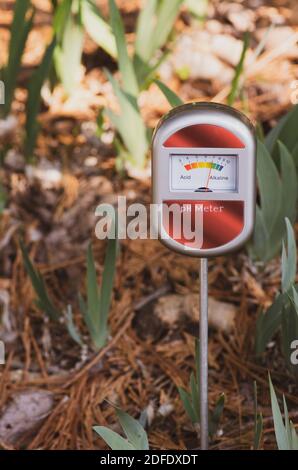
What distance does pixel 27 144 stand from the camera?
76.3 inches

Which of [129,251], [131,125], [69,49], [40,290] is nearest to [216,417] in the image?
[40,290]

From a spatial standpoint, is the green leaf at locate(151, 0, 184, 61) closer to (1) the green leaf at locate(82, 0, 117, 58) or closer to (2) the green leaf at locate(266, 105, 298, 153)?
(1) the green leaf at locate(82, 0, 117, 58)

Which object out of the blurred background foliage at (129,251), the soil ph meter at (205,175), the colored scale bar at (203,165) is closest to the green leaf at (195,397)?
the blurred background foliage at (129,251)

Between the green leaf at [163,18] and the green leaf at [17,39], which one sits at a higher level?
the green leaf at [163,18]

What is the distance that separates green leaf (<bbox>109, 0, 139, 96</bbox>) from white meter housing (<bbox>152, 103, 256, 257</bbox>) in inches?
20.8

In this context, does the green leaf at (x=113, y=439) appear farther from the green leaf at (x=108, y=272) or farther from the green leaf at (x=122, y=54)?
the green leaf at (x=122, y=54)

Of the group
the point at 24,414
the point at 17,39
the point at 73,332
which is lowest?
the point at 24,414

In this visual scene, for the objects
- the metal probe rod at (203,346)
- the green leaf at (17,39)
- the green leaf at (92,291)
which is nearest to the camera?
the metal probe rod at (203,346)

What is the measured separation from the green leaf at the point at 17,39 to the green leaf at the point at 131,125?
253 millimetres

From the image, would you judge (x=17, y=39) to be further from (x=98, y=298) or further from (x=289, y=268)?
(x=289, y=268)

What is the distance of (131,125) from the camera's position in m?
1.79

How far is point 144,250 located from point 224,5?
101cm

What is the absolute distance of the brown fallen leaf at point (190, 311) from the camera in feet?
5.35
